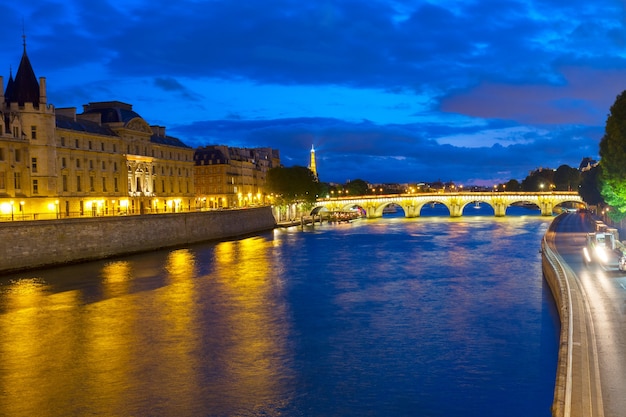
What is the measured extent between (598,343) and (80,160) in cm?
6490

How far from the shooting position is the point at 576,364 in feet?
57.6

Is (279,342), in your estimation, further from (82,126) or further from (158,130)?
(158,130)

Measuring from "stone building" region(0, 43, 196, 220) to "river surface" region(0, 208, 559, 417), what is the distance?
46.7ft

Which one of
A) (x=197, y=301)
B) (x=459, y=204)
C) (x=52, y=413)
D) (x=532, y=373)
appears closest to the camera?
(x=52, y=413)

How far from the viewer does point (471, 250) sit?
213 feet

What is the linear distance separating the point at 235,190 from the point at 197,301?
310 ft

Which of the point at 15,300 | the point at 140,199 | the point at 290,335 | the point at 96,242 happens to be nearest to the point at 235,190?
the point at 140,199

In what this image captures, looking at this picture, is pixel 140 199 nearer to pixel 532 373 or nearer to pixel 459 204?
pixel 532 373

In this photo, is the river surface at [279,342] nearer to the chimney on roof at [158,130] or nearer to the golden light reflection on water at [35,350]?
the golden light reflection on water at [35,350]

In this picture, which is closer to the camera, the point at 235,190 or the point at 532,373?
the point at 532,373

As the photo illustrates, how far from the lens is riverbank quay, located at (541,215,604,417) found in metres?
14.5

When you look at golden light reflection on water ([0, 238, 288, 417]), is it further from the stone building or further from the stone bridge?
the stone bridge

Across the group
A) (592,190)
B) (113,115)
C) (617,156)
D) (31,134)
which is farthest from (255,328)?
(592,190)

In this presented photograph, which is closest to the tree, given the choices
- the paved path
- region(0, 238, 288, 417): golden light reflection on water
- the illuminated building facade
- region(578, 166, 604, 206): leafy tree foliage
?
the paved path
